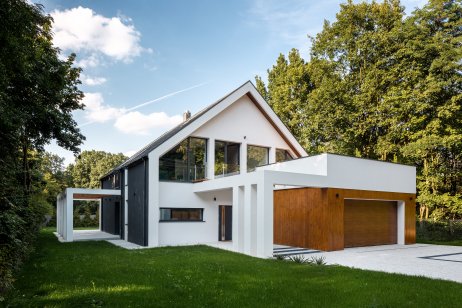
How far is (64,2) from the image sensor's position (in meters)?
12.9

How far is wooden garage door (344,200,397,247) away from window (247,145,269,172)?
5706 mm

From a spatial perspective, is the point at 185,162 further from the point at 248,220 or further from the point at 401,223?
the point at 401,223

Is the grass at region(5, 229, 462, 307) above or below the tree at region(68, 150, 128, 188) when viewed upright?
below

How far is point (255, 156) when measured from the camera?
20.0 m

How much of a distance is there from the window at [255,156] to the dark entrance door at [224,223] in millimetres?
2558

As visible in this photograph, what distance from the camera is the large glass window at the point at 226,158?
727 inches

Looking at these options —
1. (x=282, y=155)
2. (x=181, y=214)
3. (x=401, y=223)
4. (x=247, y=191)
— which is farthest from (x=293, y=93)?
(x=247, y=191)

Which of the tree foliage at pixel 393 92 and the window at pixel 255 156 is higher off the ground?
the tree foliage at pixel 393 92

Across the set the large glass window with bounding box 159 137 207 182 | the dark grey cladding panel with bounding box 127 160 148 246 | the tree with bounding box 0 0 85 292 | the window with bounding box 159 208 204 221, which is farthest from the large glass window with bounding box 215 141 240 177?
the tree with bounding box 0 0 85 292

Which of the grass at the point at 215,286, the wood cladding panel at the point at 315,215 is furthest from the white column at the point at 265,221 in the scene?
the wood cladding panel at the point at 315,215

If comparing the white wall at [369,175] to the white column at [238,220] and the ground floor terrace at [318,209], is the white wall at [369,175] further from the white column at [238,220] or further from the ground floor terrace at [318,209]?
the white column at [238,220]

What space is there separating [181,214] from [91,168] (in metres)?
44.7

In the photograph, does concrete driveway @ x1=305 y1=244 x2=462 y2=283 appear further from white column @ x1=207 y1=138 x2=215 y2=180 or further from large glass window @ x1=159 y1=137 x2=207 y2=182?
large glass window @ x1=159 y1=137 x2=207 y2=182

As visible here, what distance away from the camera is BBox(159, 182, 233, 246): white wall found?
16.6m
